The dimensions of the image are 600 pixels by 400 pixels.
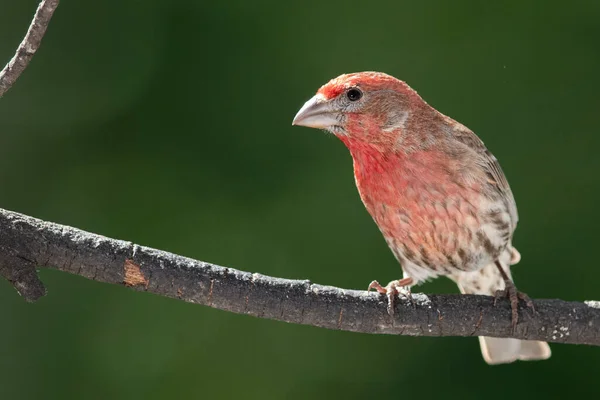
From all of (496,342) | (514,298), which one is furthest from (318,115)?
(496,342)

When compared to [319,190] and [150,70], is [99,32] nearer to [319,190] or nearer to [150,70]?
[150,70]

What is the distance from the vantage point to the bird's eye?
2.76 m

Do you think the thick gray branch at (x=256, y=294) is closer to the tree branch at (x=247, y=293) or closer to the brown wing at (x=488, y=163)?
the tree branch at (x=247, y=293)

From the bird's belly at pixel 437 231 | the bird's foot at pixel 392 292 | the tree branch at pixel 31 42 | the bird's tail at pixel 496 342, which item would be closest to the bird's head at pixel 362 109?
the bird's belly at pixel 437 231

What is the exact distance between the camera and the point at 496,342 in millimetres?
3342

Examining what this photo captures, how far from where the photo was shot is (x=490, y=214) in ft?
9.69

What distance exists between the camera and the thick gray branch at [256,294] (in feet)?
7.45

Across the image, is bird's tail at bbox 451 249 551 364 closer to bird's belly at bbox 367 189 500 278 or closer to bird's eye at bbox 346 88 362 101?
bird's belly at bbox 367 189 500 278

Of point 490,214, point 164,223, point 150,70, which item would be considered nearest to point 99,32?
point 150,70

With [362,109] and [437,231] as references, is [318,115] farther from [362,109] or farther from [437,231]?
[437,231]

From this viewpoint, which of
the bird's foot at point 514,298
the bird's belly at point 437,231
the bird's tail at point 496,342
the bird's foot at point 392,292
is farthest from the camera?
the bird's tail at point 496,342

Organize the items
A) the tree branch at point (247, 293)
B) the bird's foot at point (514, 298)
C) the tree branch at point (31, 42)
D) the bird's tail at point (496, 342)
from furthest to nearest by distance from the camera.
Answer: the bird's tail at point (496, 342), the bird's foot at point (514, 298), the tree branch at point (247, 293), the tree branch at point (31, 42)

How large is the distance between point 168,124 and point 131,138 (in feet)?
0.63

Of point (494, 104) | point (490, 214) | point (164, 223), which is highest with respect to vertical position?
point (494, 104)
